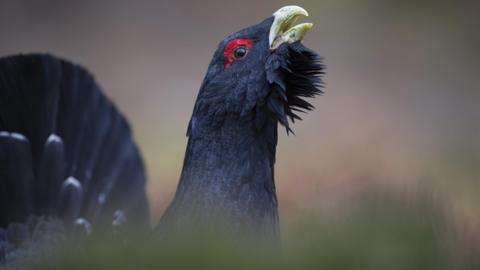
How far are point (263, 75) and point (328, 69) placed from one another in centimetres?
608

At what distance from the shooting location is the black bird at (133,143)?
Answer: 3.28 meters

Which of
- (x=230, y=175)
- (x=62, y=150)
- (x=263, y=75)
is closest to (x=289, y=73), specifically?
(x=263, y=75)

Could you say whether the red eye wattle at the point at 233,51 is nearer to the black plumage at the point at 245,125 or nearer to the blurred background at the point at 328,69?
the black plumage at the point at 245,125

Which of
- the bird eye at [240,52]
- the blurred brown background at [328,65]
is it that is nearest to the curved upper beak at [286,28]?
the bird eye at [240,52]

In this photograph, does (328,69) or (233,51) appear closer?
(233,51)

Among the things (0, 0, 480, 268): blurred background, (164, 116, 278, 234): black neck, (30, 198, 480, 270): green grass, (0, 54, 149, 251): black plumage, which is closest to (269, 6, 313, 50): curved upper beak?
(164, 116, 278, 234): black neck

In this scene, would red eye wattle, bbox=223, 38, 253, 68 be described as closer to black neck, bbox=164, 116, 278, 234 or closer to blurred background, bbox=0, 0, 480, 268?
black neck, bbox=164, 116, 278, 234

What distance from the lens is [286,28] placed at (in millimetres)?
3408

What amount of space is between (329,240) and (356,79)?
25.1ft

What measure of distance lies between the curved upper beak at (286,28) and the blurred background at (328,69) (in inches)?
143

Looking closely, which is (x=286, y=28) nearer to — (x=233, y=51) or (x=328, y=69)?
(x=233, y=51)

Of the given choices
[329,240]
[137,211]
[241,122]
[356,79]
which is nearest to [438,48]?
[356,79]

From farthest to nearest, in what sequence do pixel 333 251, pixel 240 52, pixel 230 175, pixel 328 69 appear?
pixel 328 69, pixel 240 52, pixel 230 175, pixel 333 251

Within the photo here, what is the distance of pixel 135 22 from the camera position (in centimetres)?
1047
